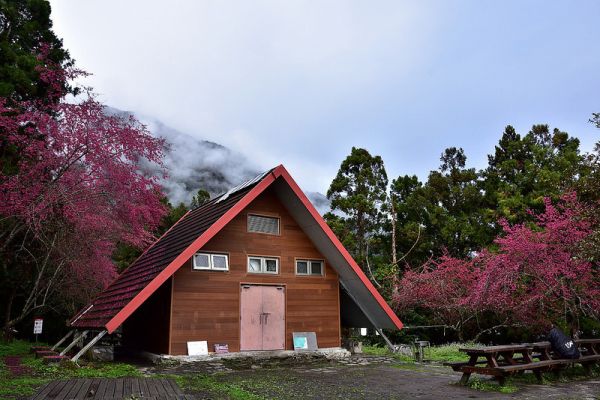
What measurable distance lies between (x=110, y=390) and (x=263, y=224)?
774 centimetres

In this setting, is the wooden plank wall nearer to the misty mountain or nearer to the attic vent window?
the attic vent window

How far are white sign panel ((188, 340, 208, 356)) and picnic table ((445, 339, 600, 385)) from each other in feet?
20.1

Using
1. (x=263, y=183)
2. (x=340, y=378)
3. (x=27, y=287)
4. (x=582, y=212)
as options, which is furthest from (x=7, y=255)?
(x=582, y=212)

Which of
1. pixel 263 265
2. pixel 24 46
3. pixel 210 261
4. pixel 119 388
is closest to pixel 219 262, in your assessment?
pixel 210 261

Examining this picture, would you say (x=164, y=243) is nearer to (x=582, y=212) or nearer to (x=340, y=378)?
(x=340, y=378)

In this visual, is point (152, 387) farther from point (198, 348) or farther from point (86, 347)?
point (198, 348)

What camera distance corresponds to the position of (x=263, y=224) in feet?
46.8

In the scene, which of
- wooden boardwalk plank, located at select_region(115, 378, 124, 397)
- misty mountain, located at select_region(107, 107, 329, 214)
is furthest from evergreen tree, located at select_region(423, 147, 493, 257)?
misty mountain, located at select_region(107, 107, 329, 214)

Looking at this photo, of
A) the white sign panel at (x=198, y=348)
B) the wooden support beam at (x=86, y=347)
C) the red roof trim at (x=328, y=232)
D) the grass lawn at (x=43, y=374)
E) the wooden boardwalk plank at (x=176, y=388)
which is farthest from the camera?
the red roof trim at (x=328, y=232)

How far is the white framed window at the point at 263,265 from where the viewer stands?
13.8 meters

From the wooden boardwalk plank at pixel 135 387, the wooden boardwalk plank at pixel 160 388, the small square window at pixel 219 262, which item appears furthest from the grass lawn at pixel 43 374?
the small square window at pixel 219 262

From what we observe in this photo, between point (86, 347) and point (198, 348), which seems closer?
point (86, 347)

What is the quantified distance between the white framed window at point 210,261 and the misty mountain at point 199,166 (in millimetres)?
106449

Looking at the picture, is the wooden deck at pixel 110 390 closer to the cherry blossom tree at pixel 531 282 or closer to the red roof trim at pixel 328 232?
the red roof trim at pixel 328 232
